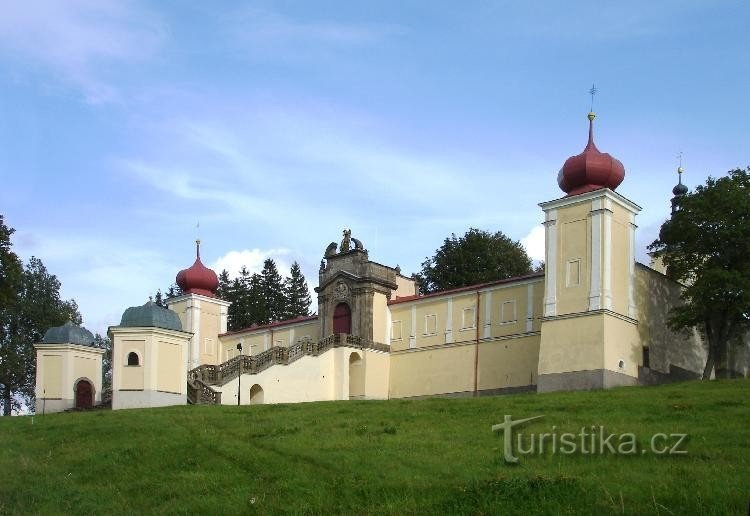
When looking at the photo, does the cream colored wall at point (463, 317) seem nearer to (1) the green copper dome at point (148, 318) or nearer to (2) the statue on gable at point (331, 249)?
(2) the statue on gable at point (331, 249)

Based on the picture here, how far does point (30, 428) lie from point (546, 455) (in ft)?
65.1

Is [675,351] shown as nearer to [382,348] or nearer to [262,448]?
[382,348]

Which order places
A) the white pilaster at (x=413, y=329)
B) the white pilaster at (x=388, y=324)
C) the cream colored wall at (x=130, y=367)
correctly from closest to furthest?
1. the cream colored wall at (x=130, y=367)
2. the white pilaster at (x=413, y=329)
3. the white pilaster at (x=388, y=324)

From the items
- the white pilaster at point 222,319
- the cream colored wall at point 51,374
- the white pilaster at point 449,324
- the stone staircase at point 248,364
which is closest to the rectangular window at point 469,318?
the white pilaster at point 449,324

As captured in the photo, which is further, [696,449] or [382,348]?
[382,348]

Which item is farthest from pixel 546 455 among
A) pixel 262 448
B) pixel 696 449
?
pixel 262 448

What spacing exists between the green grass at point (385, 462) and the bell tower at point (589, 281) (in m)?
9.37

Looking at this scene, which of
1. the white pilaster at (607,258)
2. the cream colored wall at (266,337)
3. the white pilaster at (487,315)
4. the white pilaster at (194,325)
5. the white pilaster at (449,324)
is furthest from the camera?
the white pilaster at (194,325)

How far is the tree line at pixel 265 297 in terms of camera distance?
88.2m

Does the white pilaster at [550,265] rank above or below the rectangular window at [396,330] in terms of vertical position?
above

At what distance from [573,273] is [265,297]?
4651 centimetres

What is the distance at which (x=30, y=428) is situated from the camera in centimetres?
3650

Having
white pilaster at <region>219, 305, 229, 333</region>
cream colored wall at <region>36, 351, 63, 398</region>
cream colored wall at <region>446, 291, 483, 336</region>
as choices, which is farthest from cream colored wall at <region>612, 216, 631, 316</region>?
white pilaster at <region>219, 305, 229, 333</region>

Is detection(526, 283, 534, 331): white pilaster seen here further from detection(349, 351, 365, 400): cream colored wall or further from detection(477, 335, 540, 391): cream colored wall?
detection(349, 351, 365, 400): cream colored wall
